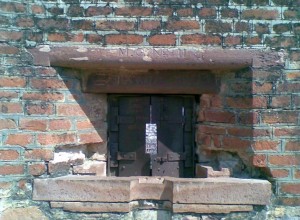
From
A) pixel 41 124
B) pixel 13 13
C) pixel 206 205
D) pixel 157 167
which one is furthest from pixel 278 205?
pixel 13 13

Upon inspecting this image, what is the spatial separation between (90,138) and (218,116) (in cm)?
97

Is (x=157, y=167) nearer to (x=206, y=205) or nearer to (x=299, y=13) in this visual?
(x=206, y=205)

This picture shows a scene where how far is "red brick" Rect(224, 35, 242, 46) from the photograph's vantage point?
209cm

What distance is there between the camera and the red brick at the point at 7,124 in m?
2.08

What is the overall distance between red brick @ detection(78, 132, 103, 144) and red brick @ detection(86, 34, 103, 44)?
0.68 metres

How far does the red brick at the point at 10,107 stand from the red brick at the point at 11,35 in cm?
44

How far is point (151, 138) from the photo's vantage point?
2396mm

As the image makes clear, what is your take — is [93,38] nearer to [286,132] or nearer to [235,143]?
[235,143]

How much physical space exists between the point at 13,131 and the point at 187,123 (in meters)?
1.29

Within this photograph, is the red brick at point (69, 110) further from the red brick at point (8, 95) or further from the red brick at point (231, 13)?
the red brick at point (231, 13)

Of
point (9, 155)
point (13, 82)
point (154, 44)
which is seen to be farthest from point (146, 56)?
point (9, 155)

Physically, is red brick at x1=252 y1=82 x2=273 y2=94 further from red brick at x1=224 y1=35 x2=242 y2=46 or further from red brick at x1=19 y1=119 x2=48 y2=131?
red brick at x1=19 y1=119 x2=48 y2=131

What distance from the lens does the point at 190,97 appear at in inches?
96.7

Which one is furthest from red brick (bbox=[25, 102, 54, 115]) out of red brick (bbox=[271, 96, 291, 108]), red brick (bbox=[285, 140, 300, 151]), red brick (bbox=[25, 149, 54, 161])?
red brick (bbox=[285, 140, 300, 151])
